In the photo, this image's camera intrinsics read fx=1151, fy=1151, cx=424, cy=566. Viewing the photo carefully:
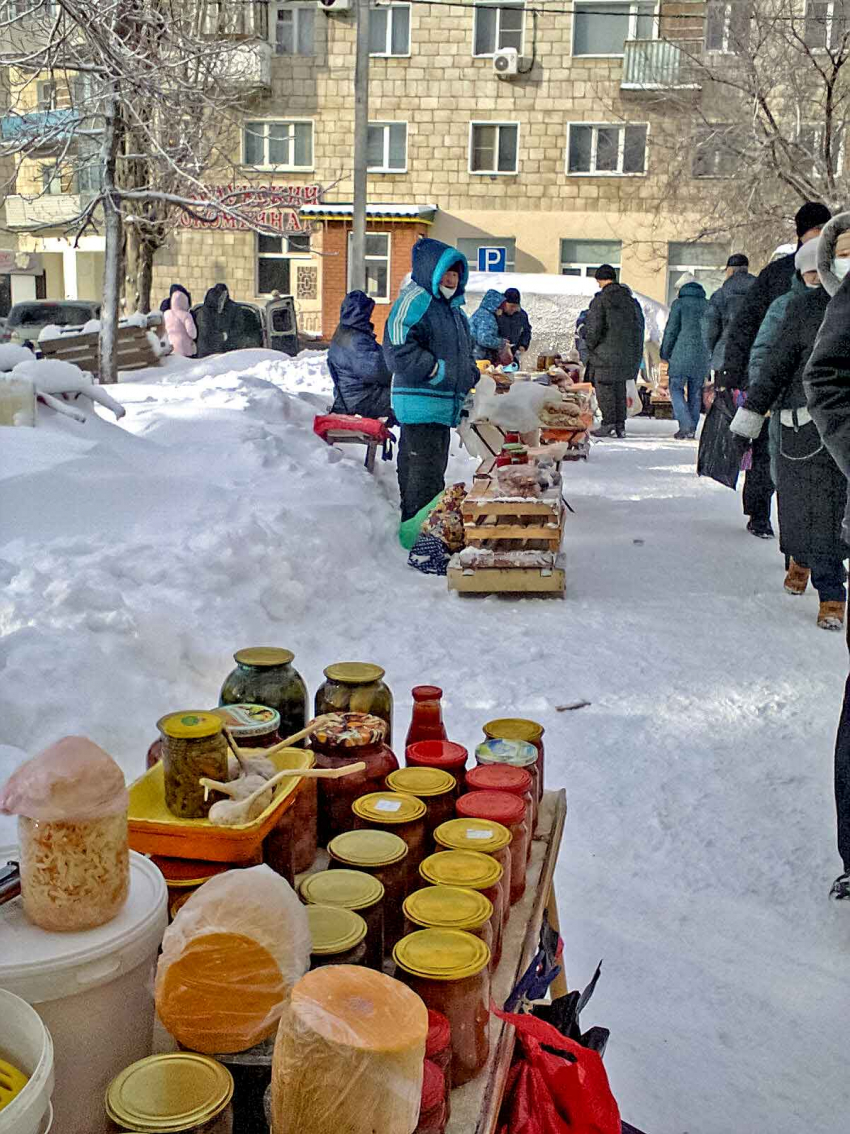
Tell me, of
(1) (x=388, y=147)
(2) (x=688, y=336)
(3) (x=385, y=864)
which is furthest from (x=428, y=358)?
(1) (x=388, y=147)

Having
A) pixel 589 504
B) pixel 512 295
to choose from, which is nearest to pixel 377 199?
pixel 512 295

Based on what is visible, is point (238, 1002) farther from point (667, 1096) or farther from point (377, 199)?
point (377, 199)

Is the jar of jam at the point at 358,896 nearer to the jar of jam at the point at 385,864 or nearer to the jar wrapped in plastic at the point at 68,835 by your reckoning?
the jar of jam at the point at 385,864

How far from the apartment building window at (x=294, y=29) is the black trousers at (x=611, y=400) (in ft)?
70.1

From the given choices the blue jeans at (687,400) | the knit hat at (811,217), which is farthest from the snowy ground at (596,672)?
the blue jeans at (687,400)

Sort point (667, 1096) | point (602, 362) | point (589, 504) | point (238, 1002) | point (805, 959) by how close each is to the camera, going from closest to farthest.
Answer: point (238, 1002) → point (667, 1096) → point (805, 959) → point (589, 504) → point (602, 362)

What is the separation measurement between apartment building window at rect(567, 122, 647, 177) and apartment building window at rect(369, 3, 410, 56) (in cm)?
500

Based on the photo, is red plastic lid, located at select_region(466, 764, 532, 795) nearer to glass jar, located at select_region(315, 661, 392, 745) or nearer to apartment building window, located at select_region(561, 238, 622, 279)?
glass jar, located at select_region(315, 661, 392, 745)

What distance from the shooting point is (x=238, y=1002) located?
1507mm

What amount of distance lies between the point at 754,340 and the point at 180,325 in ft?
43.6

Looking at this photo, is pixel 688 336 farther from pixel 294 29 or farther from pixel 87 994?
pixel 294 29

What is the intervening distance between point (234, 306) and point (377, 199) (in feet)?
40.9

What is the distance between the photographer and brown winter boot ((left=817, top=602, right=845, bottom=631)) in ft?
20.0

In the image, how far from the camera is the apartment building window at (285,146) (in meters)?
31.7
